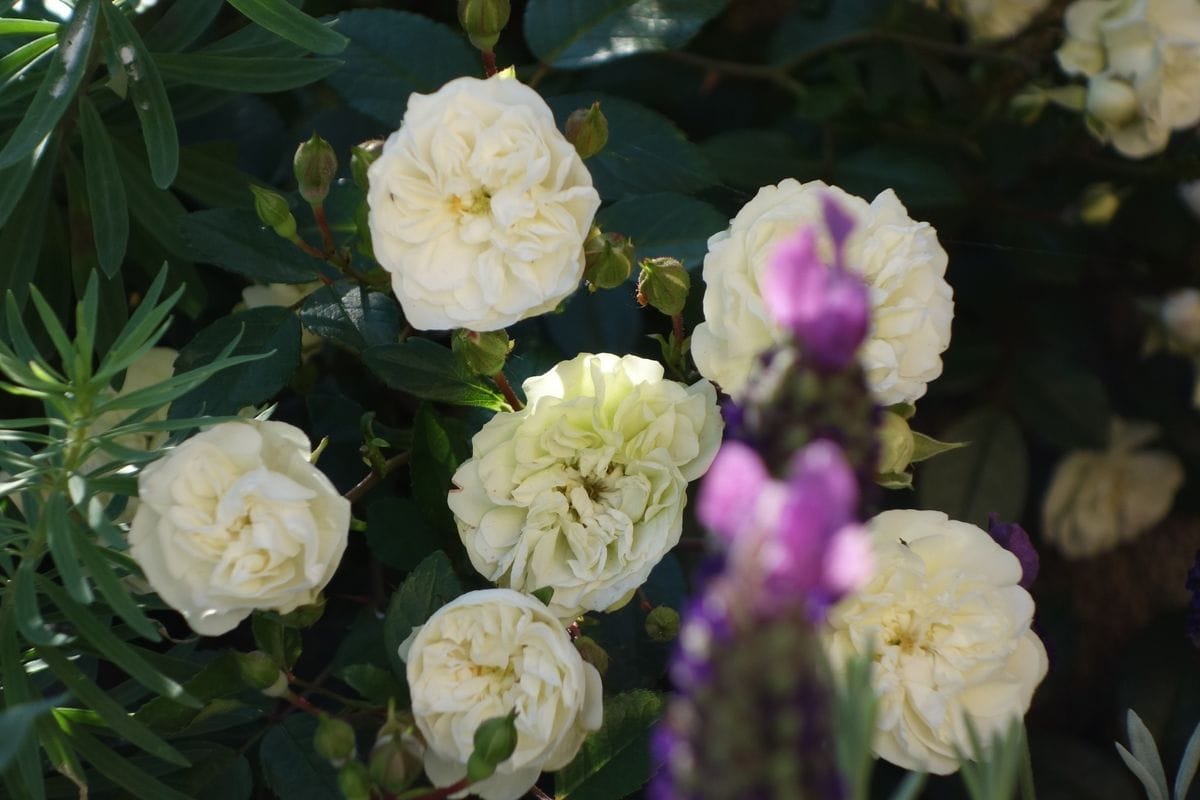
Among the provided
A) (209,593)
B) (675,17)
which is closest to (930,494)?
(675,17)

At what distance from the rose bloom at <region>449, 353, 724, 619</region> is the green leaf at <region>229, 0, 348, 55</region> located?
170mm

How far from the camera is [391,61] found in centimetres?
59

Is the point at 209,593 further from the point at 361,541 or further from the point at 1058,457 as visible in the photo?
the point at 1058,457

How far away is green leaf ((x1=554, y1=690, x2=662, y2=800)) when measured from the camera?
1.46 ft

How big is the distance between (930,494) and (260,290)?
41cm

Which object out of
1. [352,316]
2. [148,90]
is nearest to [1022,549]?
[352,316]

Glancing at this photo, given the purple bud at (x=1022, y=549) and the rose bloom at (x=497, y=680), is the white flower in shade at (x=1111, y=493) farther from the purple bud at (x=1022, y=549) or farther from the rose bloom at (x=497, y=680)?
the rose bloom at (x=497, y=680)

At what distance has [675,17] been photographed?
1.95ft

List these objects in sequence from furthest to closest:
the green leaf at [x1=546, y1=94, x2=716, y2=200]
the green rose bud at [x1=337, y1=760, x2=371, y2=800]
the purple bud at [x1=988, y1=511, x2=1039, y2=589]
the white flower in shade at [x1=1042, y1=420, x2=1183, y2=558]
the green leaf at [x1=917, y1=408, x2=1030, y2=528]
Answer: the white flower in shade at [x1=1042, y1=420, x2=1183, y2=558]
the green leaf at [x1=917, y1=408, x2=1030, y2=528]
the green leaf at [x1=546, y1=94, x2=716, y2=200]
the purple bud at [x1=988, y1=511, x2=1039, y2=589]
the green rose bud at [x1=337, y1=760, x2=371, y2=800]

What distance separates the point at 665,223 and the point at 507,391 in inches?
4.4

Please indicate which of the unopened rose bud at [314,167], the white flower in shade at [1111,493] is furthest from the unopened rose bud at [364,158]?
the white flower in shade at [1111,493]

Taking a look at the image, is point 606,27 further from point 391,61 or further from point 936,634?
point 936,634

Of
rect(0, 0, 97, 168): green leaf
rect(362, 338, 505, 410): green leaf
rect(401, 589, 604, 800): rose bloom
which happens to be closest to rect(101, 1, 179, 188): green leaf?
rect(0, 0, 97, 168): green leaf

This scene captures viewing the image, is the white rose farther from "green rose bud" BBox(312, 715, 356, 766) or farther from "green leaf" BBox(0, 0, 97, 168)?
"green leaf" BBox(0, 0, 97, 168)
